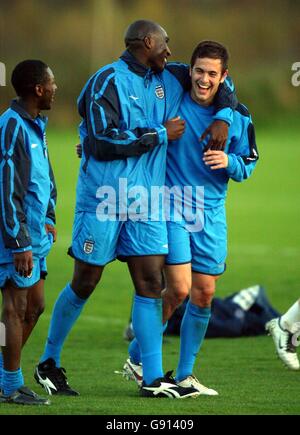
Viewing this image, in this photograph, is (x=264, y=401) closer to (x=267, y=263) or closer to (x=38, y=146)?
(x=38, y=146)

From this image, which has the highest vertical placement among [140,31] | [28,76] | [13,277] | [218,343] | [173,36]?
[173,36]

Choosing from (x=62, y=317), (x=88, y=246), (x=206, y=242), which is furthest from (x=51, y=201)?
(x=206, y=242)

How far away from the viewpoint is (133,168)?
779 cm

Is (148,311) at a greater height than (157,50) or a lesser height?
lesser

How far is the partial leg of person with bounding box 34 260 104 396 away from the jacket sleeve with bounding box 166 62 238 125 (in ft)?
4.01

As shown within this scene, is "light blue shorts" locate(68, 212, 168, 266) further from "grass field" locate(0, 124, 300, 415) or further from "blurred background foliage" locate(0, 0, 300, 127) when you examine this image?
"blurred background foliage" locate(0, 0, 300, 127)

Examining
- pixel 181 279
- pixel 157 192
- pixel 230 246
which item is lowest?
pixel 230 246

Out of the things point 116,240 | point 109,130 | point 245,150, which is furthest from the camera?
point 245,150

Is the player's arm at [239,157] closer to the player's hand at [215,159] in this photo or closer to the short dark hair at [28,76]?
the player's hand at [215,159]

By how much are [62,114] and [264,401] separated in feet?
119

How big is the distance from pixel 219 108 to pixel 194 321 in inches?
53.8

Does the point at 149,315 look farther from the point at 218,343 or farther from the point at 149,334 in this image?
the point at 218,343

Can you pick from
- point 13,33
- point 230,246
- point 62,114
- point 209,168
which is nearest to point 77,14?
point 13,33

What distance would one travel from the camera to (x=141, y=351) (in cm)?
781
